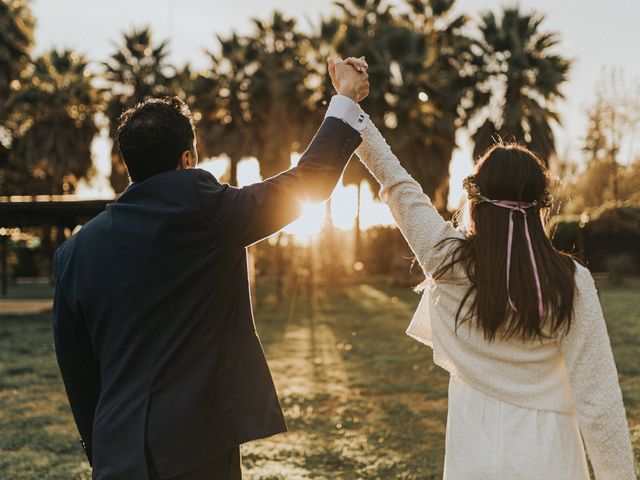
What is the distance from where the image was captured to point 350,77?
2318mm

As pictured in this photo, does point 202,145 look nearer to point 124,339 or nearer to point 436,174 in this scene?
point 436,174

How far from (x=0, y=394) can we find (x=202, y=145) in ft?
67.0

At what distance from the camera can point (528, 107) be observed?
1129 inches

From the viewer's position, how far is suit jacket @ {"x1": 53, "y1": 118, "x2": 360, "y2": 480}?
6.55 ft

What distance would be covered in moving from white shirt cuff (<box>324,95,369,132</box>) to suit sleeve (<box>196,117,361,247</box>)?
0.23ft

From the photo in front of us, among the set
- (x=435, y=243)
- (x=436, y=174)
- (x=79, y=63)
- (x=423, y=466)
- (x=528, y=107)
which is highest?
(x=79, y=63)

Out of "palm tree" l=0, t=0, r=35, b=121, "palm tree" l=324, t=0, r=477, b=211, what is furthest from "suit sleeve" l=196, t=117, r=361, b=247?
"palm tree" l=0, t=0, r=35, b=121

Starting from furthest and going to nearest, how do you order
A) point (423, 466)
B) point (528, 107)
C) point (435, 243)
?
point (528, 107) → point (423, 466) → point (435, 243)

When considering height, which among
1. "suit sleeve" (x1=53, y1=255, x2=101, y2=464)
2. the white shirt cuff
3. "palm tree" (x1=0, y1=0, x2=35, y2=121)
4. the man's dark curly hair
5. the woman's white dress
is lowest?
the woman's white dress

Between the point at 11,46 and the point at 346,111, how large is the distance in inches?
1409

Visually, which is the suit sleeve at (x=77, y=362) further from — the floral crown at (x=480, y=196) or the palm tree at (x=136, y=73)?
the palm tree at (x=136, y=73)

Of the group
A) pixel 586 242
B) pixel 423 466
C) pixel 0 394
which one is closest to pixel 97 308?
pixel 423 466

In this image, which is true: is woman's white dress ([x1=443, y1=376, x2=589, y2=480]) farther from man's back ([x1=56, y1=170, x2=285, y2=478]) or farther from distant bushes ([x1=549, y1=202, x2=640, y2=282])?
distant bushes ([x1=549, y1=202, x2=640, y2=282])

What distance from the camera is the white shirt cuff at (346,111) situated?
7.35ft
